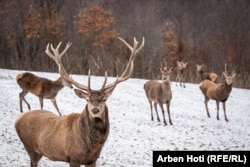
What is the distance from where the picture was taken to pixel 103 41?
34.6 meters

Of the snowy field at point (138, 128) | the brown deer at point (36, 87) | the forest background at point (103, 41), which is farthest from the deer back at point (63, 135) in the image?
the forest background at point (103, 41)

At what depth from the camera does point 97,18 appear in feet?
113

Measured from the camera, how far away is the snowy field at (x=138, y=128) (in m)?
8.36

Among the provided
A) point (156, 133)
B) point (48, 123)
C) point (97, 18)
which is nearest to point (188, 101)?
point (156, 133)

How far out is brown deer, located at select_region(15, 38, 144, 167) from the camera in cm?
563

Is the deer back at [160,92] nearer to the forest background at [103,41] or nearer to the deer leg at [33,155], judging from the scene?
the deer leg at [33,155]

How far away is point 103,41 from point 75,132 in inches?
1147

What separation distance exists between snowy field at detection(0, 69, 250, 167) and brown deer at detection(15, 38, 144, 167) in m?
1.24

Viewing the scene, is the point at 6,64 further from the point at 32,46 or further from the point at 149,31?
the point at 149,31

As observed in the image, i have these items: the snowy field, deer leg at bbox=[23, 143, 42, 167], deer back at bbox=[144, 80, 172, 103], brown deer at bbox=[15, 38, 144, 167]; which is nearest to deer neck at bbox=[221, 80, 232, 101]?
the snowy field

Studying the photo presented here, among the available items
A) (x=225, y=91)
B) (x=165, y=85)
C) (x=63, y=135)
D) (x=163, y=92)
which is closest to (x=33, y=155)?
(x=63, y=135)

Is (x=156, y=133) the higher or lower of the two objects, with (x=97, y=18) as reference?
lower

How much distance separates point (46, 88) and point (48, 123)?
17.5 ft

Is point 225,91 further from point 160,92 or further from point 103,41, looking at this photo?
point 103,41
